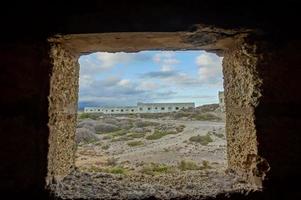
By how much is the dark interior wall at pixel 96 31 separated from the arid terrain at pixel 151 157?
14 cm

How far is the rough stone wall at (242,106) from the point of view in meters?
1.00

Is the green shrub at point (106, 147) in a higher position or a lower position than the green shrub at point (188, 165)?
higher

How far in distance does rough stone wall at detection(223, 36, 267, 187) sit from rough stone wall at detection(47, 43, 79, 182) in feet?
1.94

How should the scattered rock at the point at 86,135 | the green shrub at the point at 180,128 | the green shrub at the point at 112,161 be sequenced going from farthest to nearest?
the green shrub at the point at 180,128
the scattered rock at the point at 86,135
the green shrub at the point at 112,161

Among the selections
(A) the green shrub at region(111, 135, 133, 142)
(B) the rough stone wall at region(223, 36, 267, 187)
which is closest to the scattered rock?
(A) the green shrub at region(111, 135, 133, 142)

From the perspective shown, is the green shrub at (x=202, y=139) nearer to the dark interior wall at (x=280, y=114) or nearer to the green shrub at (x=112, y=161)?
the green shrub at (x=112, y=161)

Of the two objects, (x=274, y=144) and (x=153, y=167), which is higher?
(x=274, y=144)

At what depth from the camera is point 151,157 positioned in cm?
192

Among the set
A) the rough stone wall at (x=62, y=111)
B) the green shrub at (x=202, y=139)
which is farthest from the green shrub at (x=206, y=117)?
the rough stone wall at (x=62, y=111)

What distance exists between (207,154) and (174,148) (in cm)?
35

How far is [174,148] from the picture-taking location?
86.3 inches

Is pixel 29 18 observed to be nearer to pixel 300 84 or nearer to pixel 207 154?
pixel 300 84

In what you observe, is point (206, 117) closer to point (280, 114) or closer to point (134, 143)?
point (134, 143)

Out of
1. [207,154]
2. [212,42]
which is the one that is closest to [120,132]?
[207,154]
